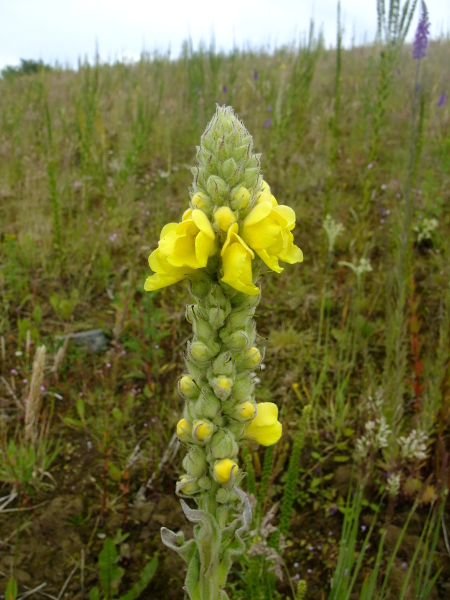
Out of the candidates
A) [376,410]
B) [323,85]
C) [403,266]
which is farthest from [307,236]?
[323,85]

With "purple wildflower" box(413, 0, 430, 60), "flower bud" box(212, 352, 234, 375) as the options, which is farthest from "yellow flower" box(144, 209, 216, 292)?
"purple wildflower" box(413, 0, 430, 60)

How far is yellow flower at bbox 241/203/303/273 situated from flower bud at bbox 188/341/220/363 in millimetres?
233

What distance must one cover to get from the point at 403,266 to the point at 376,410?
2.08 feet

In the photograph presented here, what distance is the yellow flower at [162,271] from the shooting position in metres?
1.07

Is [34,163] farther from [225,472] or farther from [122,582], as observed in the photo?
[225,472]

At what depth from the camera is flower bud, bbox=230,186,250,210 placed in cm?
106

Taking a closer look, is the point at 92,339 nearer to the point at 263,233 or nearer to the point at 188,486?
the point at 188,486

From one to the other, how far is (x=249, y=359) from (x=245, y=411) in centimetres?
12

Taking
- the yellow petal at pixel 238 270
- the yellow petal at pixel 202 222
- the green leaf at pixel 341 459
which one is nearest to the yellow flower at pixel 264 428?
the yellow petal at pixel 238 270

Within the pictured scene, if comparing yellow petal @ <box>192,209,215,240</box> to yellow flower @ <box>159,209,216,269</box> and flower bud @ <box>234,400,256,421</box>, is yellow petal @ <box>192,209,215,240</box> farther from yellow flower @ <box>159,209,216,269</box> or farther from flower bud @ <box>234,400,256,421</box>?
flower bud @ <box>234,400,256,421</box>

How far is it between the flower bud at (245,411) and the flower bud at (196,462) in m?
0.13

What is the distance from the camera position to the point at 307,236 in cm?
418

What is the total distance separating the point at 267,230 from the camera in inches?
41.0

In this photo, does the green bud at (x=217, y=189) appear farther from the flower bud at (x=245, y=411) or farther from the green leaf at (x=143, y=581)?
the green leaf at (x=143, y=581)
